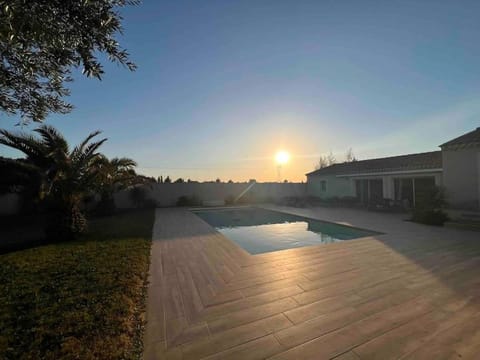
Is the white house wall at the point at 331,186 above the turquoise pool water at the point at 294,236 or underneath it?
above

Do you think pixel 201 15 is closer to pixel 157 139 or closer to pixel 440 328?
pixel 440 328

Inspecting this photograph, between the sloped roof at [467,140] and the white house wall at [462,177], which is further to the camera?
the sloped roof at [467,140]

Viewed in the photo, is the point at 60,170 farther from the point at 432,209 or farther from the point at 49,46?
the point at 432,209

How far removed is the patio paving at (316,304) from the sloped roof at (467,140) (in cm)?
730

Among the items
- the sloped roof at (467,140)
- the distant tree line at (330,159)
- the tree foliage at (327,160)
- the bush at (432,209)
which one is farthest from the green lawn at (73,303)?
the tree foliage at (327,160)

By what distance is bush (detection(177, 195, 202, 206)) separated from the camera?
62.4ft

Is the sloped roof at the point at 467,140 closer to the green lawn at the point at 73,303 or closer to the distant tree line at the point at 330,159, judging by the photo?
the green lawn at the point at 73,303

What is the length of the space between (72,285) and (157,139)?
1273cm

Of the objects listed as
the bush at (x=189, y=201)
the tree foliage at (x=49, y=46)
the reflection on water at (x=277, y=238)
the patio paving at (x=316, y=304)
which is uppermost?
the tree foliage at (x=49, y=46)

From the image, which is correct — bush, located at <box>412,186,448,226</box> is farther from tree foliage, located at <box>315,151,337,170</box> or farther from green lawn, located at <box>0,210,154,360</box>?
tree foliage, located at <box>315,151,337,170</box>

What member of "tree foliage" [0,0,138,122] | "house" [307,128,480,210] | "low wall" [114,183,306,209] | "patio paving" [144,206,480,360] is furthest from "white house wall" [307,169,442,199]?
"tree foliage" [0,0,138,122]

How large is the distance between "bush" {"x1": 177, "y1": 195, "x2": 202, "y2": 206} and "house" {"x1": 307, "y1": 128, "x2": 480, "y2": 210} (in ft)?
38.9

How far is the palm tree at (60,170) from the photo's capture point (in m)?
6.92

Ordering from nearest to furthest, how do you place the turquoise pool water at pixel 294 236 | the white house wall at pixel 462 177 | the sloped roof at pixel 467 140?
the turquoise pool water at pixel 294 236
the white house wall at pixel 462 177
the sloped roof at pixel 467 140
